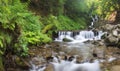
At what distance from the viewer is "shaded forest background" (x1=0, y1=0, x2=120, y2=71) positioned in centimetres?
1004

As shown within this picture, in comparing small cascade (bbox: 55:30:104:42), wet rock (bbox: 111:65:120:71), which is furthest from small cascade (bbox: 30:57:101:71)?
small cascade (bbox: 55:30:104:42)

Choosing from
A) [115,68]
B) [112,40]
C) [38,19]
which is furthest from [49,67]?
[38,19]

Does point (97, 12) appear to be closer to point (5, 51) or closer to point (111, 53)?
point (111, 53)

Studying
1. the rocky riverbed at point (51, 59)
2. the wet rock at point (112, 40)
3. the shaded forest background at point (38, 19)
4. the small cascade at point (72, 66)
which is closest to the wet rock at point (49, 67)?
the rocky riverbed at point (51, 59)

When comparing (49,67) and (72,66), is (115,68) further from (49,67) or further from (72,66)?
(49,67)

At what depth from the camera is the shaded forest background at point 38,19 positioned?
10.0 m

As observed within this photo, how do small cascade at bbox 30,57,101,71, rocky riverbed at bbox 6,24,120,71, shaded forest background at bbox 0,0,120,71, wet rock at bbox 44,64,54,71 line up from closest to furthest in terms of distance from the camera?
shaded forest background at bbox 0,0,120,71 < rocky riverbed at bbox 6,24,120,71 < wet rock at bbox 44,64,54,71 < small cascade at bbox 30,57,101,71

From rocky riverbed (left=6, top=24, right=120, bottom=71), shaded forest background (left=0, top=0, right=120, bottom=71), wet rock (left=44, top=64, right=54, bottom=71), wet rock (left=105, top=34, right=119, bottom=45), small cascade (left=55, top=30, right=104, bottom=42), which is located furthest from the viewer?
small cascade (left=55, top=30, right=104, bottom=42)

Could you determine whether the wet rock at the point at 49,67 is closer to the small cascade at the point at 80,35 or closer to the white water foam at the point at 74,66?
the white water foam at the point at 74,66

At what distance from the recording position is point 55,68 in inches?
421

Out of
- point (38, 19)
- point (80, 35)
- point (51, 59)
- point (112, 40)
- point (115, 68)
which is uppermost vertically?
point (38, 19)

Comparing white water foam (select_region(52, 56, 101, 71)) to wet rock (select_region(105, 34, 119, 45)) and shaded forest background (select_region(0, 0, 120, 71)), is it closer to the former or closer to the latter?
shaded forest background (select_region(0, 0, 120, 71))

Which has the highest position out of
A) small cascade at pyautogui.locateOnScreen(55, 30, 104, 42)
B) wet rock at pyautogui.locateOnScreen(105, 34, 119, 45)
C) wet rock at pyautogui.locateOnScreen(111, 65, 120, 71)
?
wet rock at pyautogui.locateOnScreen(111, 65, 120, 71)

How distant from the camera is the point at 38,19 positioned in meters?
20.6
